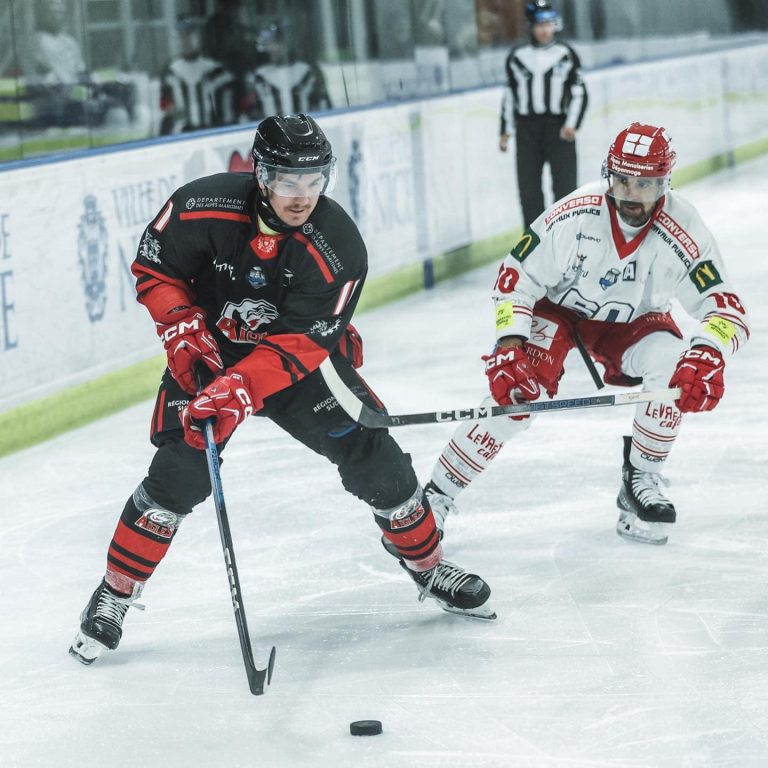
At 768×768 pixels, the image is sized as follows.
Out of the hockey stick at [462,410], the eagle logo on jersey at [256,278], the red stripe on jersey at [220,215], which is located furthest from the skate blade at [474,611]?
the red stripe on jersey at [220,215]

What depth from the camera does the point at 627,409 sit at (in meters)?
4.44

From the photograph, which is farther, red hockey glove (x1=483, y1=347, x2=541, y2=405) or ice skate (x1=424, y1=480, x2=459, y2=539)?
ice skate (x1=424, y1=480, x2=459, y2=539)

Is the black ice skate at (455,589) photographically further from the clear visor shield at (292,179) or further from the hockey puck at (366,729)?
the clear visor shield at (292,179)

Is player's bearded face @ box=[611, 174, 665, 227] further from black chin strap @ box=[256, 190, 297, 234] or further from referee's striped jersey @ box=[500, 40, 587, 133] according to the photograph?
referee's striped jersey @ box=[500, 40, 587, 133]

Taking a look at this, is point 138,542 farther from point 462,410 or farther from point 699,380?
point 699,380

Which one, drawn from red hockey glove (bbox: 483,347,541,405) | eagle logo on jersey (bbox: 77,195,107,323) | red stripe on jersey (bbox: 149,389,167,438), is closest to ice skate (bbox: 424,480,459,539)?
red hockey glove (bbox: 483,347,541,405)

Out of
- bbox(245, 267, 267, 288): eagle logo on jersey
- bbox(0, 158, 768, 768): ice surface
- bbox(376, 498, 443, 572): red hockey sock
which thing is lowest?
bbox(0, 158, 768, 768): ice surface

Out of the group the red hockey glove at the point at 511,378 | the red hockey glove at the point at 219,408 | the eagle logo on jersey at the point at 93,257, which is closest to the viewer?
the red hockey glove at the point at 219,408

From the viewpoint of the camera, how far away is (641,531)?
327cm

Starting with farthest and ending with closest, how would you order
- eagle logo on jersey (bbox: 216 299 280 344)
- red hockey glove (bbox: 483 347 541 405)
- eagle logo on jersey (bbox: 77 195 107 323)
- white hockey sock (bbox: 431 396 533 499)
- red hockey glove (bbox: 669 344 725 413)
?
1. eagle logo on jersey (bbox: 77 195 107 323)
2. white hockey sock (bbox: 431 396 533 499)
3. red hockey glove (bbox: 483 347 541 405)
4. red hockey glove (bbox: 669 344 725 413)
5. eagle logo on jersey (bbox: 216 299 280 344)

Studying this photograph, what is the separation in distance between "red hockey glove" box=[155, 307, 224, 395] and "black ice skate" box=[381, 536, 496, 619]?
59cm

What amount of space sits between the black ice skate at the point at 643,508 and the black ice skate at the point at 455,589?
1.90 feet

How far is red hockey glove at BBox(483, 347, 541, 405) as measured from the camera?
297 centimetres

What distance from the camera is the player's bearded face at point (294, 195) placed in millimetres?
2480
